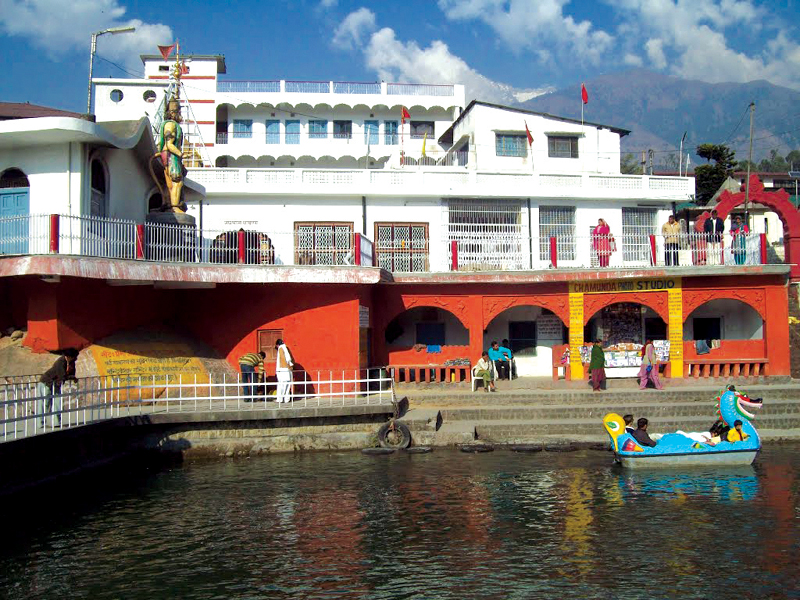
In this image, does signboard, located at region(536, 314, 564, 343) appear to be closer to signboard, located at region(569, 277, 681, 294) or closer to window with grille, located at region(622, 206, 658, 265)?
signboard, located at region(569, 277, 681, 294)

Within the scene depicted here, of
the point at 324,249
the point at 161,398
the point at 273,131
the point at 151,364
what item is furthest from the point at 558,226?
the point at 273,131

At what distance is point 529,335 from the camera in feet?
81.1

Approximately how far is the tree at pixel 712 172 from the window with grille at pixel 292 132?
24.4 m

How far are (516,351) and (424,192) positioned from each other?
6029mm

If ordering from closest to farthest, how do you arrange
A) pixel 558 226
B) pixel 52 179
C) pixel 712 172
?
pixel 52 179, pixel 558 226, pixel 712 172

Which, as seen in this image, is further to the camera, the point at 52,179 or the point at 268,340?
the point at 268,340

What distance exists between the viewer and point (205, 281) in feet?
62.4

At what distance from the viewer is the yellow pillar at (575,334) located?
2203 cm

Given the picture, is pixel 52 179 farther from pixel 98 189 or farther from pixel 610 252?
pixel 610 252

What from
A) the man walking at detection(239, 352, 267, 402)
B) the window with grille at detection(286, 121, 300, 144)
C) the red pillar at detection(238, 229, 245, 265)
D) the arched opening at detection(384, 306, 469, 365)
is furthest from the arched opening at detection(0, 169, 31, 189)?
the window with grille at detection(286, 121, 300, 144)

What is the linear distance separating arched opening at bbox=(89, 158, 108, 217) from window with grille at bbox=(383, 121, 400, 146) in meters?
22.0

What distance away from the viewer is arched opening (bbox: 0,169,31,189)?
18438 millimetres

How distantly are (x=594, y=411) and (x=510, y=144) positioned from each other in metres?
13.8

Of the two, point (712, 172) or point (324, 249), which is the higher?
point (712, 172)
